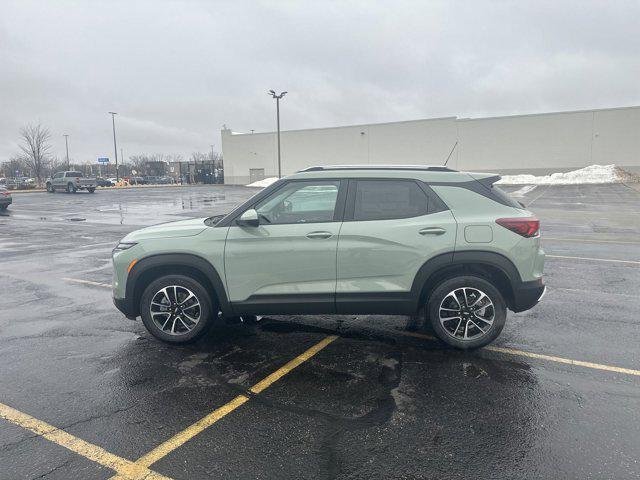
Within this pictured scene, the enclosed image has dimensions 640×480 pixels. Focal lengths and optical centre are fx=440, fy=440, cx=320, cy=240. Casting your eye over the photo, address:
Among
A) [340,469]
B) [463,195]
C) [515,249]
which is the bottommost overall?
[340,469]

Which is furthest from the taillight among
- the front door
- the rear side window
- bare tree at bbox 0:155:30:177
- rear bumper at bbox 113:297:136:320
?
bare tree at bbox 0:155:30:177

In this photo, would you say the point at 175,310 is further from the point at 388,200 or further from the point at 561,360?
the point at 561,360

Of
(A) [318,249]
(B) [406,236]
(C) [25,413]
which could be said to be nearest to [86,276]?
(C) [25,413]

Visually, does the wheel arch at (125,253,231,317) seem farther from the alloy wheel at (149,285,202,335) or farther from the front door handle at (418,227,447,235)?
the front door handle at (418,227,447,235)

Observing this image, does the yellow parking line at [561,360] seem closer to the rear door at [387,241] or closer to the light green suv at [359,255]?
the light green suv at [359,255]

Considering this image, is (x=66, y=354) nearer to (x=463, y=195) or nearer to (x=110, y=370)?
(x=110, y=370)

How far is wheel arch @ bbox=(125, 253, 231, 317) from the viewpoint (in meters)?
4.48

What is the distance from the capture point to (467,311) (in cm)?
437

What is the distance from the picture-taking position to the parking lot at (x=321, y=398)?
9.20ft

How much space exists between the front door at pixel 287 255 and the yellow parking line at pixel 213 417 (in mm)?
512

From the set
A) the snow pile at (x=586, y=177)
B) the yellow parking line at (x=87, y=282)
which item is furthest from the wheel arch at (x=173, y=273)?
the snow pile at (x=586, y=177)

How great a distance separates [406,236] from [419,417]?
1680 millimetres

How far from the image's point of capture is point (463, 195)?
14.4 feet

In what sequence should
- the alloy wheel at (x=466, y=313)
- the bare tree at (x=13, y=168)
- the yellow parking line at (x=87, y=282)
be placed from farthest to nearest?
the bare tree at (x=13, y=168)
the yellow parking line at (x=87, y=282)
the alloy wheel at (x=466, y=313)
